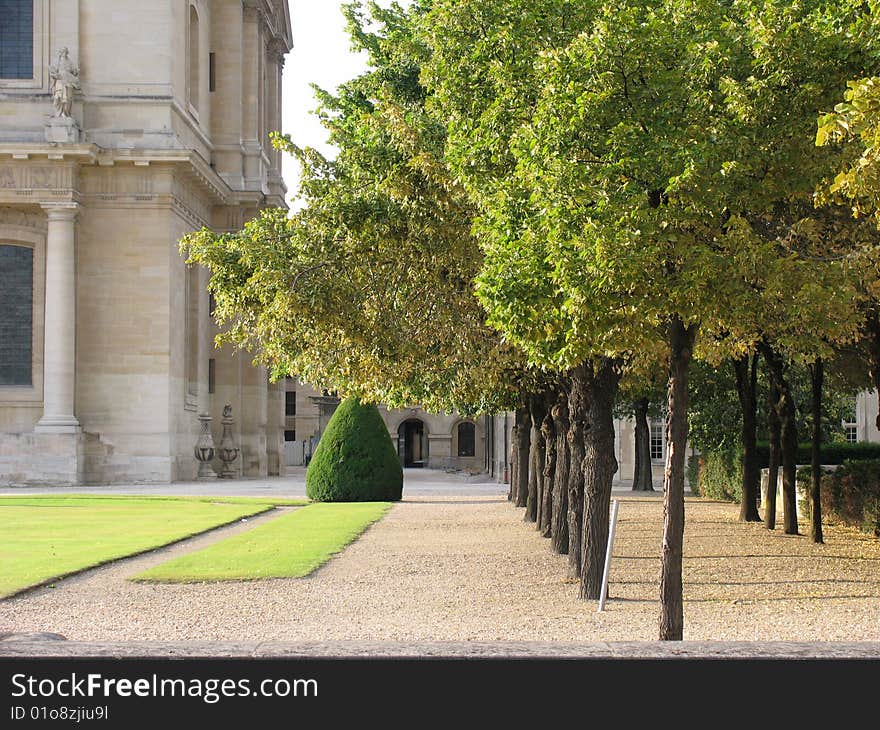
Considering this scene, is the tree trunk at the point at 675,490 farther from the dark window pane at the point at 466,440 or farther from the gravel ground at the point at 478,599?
the dark window pane at the point at 466,440

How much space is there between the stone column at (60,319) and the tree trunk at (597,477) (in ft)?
111

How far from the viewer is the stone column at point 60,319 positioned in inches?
1806

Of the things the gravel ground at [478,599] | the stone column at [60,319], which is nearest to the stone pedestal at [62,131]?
the stone column at [60,319]

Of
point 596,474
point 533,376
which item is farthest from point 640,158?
point 533,376

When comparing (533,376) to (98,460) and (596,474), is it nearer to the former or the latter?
(596,474)

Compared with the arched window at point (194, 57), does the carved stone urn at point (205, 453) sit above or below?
below

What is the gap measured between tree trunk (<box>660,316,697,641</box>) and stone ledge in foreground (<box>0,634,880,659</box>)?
5300 millimetres

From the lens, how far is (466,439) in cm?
9362

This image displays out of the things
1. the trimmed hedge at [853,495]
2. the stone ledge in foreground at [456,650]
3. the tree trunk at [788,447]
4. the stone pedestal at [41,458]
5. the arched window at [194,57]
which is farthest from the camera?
the arched window at [194,57]

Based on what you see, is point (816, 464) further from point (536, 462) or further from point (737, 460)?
point (737, 460)

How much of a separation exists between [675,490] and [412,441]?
294 ft
